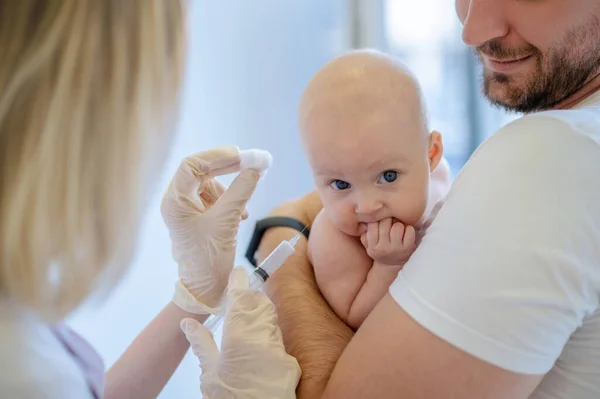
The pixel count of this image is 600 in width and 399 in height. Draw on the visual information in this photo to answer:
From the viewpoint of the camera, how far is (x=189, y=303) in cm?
114

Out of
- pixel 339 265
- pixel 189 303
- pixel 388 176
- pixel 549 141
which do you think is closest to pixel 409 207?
pixel 388 176

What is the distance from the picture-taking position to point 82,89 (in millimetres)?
759

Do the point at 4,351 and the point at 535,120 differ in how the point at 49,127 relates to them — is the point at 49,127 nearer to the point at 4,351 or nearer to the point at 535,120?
the point at 4,351

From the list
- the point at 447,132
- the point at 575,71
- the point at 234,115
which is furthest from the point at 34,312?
the point at 447,132

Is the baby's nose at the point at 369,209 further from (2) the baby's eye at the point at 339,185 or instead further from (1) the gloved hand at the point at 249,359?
(1) the gloved hand at the point at 249,359

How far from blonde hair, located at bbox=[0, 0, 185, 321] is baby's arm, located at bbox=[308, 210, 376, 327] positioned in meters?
0.34

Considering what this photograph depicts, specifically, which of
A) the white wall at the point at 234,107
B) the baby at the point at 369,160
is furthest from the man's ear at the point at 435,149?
the white wall at the point at 234,107

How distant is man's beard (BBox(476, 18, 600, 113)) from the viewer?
35.4 inches

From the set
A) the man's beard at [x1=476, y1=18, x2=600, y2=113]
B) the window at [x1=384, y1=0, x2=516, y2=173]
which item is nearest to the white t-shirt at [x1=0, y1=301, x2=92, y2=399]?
the man's beard at [x1=476, y1=18, x2=600, y2=113]

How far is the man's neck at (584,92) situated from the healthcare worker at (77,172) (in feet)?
1.95

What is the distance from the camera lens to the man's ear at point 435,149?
1.03 meters

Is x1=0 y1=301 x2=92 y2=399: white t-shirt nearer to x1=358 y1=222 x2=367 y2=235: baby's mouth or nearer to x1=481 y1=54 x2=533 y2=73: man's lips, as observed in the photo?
x1=358 y1=222 x2=367 y2=235: baby's mouth

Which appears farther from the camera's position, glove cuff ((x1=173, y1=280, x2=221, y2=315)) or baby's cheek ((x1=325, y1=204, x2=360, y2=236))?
glove cuff ((x1=173, y1=280, x2=221, y2=315))

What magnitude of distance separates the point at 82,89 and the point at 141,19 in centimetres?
12
